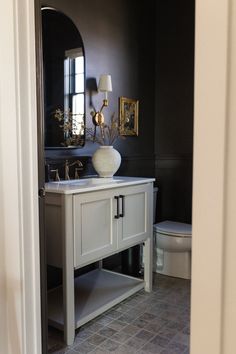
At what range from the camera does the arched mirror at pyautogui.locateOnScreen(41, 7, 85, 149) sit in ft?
7.66

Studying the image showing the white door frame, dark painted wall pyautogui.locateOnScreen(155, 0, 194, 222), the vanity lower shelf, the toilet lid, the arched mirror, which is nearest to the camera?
the white door frame

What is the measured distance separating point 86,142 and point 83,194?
83 centimetres

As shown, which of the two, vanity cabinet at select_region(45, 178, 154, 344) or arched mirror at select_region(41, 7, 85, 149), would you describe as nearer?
vanity cabinet at select_region(45, 178, 154, 344)

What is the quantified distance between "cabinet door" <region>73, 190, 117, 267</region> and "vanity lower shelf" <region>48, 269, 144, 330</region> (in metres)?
0.36

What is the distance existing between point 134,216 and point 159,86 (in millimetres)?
1707

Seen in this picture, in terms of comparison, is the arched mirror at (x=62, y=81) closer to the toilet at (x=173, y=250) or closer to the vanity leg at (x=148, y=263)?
the vanity leg at (x=148, y=263)

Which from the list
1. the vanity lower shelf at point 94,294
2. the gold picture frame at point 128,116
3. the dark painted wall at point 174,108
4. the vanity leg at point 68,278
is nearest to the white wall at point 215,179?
the vanity leg at point 68,278

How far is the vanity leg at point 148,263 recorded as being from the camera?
106 inches

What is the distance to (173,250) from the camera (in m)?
2.96

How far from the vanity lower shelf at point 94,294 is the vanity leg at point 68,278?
0.22 feet

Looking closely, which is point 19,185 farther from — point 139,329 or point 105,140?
point 105,140

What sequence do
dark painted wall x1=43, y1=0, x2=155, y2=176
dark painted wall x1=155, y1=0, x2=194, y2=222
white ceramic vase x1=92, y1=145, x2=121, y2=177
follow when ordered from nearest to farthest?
1. white ceramic vase x1=92, y1=145, x2=121, y2=177
2. dark painted wall x1=43, y1=0, x2=155, y2=176
3. dark painted wall x1=155, y1=0, x2=194, y2=222

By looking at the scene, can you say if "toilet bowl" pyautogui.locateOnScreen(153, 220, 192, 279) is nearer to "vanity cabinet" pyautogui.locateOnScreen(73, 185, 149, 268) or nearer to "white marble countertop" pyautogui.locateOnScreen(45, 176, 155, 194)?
"vanity cabinet" pyautogui.locateOnScreen(73, 185, 149, 268)

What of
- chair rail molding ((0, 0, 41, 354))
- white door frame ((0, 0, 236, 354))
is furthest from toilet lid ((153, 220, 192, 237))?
white door frame ((0, 0, 236, 354))
